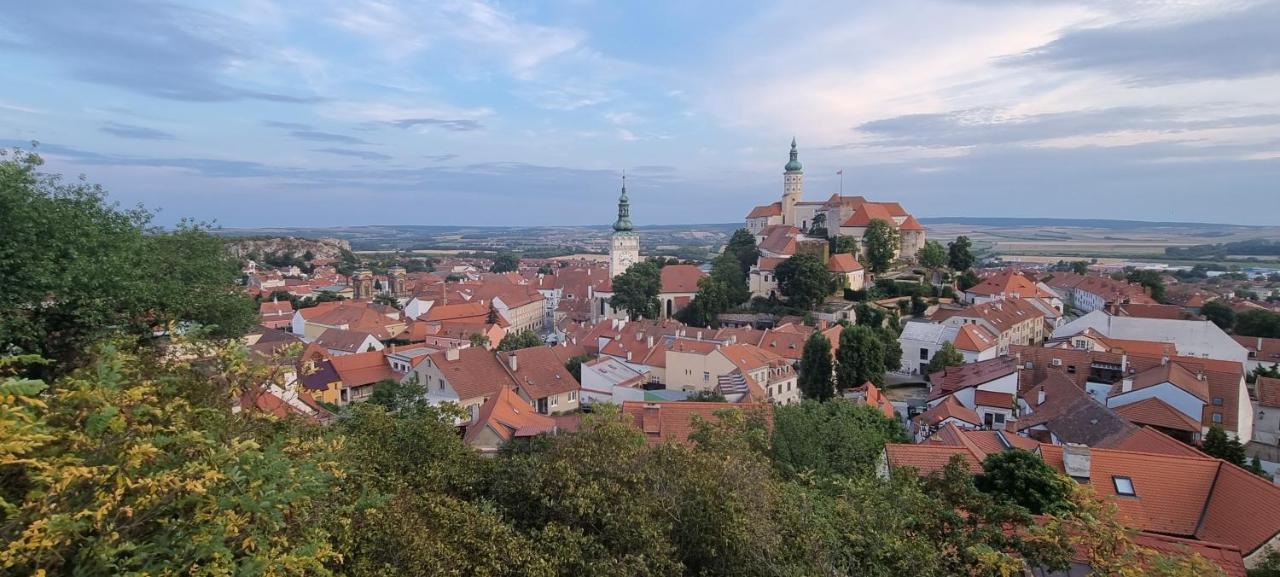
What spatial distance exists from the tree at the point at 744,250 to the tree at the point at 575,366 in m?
28.0

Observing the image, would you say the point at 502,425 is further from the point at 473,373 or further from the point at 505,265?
the point at 505,265

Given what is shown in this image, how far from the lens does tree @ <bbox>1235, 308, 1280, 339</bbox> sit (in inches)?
1781

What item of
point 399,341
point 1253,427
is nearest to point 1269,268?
point 1253,427

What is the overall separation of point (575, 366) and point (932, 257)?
3912 centimetres

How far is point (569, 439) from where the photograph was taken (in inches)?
399

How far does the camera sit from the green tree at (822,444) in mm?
15305

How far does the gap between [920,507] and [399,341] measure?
154 feet

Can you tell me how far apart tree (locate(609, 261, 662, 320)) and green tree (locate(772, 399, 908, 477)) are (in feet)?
111

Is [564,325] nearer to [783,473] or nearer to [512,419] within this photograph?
[512,419]

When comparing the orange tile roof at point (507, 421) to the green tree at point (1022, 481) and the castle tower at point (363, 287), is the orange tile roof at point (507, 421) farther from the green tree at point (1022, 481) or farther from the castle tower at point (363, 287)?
the castle tower at point (363, 287)

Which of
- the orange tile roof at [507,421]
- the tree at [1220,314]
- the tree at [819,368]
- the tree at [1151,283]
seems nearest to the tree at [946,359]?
the tree at [819,368]

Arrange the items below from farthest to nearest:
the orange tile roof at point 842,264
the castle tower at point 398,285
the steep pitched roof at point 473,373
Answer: the castle tower at point 398,285 < the orange tile roof at point 842,264 < the steep pitched roof at point 473,373

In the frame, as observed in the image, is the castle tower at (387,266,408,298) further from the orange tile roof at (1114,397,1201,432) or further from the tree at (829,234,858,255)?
the orange tile roof at (1114,397,1201,432)

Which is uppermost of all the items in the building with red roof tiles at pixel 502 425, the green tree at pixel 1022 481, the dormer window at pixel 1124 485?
the green tree at pixel 1022 481
